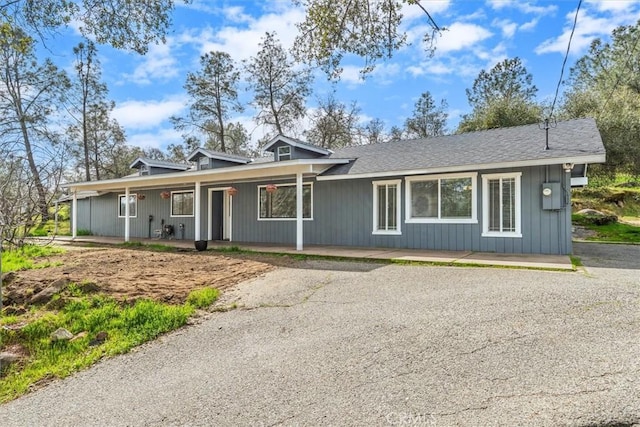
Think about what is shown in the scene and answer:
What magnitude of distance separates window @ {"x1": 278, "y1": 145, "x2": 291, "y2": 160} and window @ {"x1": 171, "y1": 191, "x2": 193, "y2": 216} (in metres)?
4.38

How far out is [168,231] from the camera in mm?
15641

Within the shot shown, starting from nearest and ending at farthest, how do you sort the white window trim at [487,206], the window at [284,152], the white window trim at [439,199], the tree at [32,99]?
1. the white window trim at [487,206]
2. the white window trim at [439,199]
3. the tree at [32,99]
4. the window at [284,152]

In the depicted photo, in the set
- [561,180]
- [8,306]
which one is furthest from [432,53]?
[8,306]

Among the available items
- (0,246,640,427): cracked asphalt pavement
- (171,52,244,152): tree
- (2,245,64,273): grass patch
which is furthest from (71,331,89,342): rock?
(171,52,244,152): tree

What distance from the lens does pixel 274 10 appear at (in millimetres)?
6352

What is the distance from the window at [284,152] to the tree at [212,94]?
14499mm

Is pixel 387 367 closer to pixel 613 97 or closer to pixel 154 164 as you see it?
pixel 154 164

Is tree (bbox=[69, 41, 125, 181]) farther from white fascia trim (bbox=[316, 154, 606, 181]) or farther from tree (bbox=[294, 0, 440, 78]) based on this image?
tree (bbox=[294, 0, 440, 78])

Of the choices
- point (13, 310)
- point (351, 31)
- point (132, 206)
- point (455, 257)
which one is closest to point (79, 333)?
point (13, 310)

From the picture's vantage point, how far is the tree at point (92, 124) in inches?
1035

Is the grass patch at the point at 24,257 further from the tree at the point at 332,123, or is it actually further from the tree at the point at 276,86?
the tree at the point at 332,123

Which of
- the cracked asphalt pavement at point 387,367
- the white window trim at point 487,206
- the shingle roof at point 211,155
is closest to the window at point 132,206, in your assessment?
the shingle roof at point 211,155

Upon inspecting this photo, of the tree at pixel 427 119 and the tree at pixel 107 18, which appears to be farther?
the tree at pixel 427 119

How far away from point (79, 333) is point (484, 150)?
959 cm
